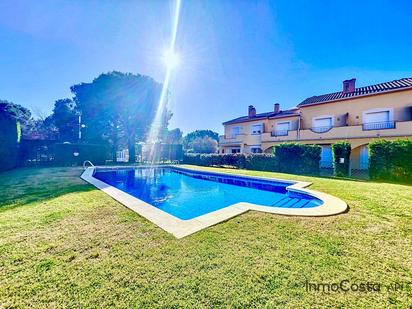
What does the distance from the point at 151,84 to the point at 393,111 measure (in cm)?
2996

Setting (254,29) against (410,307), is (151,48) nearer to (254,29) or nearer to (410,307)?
(254,29)

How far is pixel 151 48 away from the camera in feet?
46.1

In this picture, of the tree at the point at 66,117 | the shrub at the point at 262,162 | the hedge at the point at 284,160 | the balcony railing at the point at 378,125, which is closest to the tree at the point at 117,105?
the tree at the point at 66,117

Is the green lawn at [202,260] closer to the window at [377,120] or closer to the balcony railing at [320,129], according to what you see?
the window at [377,120]

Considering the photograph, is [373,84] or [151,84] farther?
[151,84]

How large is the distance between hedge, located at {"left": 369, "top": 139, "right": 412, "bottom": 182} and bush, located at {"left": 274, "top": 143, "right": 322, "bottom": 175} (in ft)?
11.5

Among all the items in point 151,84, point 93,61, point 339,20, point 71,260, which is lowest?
point 71,260

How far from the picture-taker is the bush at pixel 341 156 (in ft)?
46.6

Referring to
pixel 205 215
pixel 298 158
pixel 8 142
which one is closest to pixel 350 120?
pixel 298 158

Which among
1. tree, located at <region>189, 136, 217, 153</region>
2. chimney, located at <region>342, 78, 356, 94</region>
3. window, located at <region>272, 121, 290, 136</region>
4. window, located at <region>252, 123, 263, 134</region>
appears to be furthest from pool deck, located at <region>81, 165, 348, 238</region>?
tree, located at <region>189, 136, 217, 153</region>

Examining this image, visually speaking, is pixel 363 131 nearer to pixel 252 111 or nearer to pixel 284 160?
pixel 284 160

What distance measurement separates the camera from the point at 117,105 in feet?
91.2

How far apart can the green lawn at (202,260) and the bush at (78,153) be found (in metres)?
21.8

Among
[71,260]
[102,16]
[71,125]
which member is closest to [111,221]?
[71,260]
